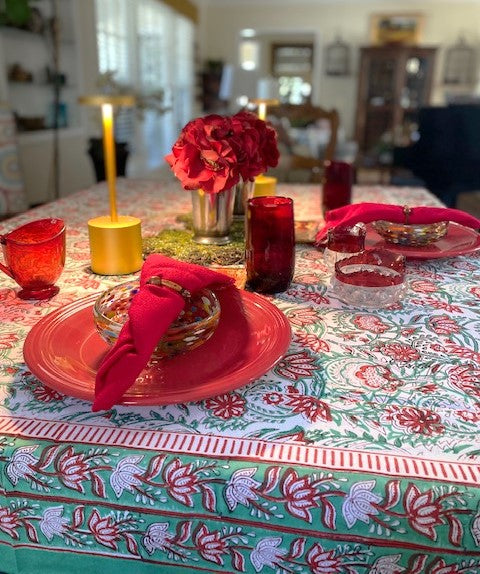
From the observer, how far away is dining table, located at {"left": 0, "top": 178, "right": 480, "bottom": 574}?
448 mm

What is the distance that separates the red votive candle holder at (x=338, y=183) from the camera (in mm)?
1325

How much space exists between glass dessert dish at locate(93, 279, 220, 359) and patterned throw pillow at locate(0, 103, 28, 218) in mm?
2113

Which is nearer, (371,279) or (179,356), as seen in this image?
(179,356)

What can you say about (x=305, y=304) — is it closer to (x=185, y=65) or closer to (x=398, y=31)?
(x=185, y=65)

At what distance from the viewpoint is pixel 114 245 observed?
92 cm

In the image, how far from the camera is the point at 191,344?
599 mm

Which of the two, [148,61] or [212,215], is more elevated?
[148,61]

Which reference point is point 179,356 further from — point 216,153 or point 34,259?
point 216,153

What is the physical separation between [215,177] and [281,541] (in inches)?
25.4

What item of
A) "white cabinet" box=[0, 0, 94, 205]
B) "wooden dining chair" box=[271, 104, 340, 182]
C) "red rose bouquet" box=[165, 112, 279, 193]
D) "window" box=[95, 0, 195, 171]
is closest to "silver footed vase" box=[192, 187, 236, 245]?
"red rose bouquet" box=[165, 112, 279, 193]

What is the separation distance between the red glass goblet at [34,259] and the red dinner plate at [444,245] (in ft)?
1.85

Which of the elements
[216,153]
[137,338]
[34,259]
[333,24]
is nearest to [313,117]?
[216,153]

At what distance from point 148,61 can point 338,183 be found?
4243 millimetres

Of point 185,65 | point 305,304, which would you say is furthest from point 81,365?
point 185,65
